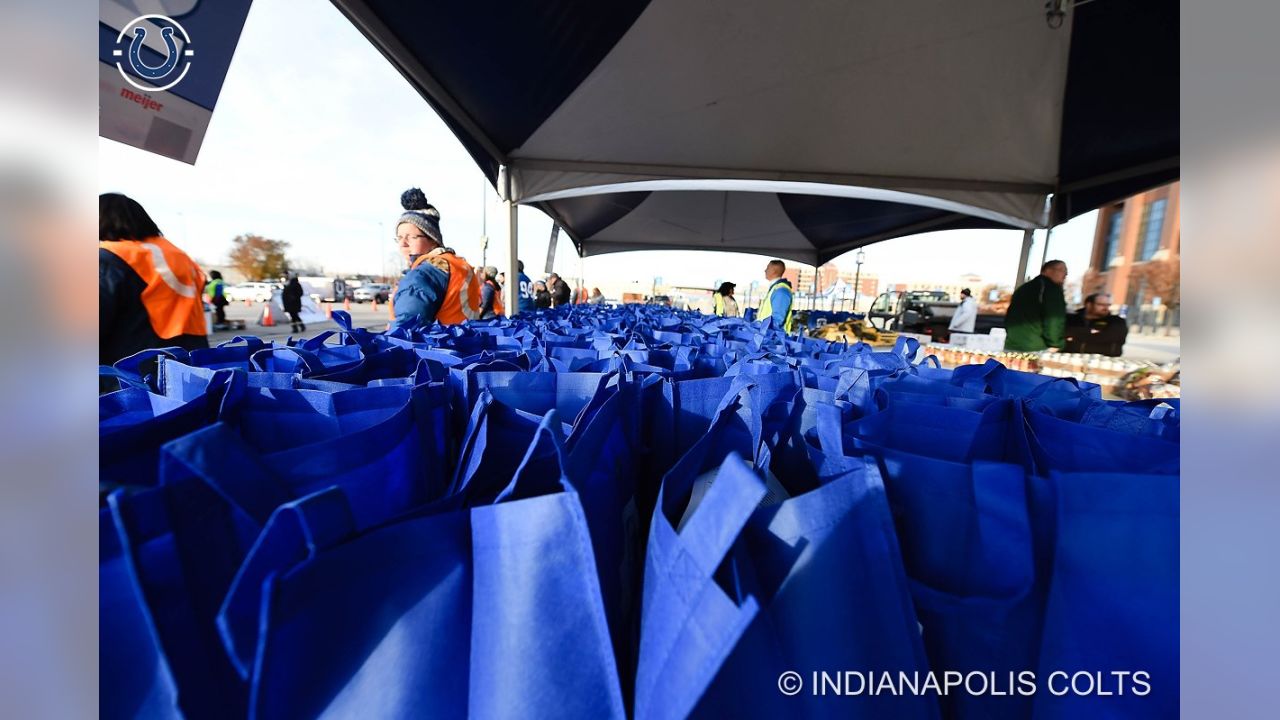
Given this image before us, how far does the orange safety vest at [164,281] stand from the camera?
1489 mm

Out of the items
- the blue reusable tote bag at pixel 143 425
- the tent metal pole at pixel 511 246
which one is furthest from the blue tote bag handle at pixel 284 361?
the tent metal pole at pixel 511 246

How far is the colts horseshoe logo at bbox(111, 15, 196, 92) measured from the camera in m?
1.16

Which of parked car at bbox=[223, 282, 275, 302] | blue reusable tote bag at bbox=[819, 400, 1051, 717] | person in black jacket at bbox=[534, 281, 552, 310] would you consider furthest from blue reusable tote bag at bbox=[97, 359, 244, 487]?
parked car at bbox=[223, 282, 275, 302]

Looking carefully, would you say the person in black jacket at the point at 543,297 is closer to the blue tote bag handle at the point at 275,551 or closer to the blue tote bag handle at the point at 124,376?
the blue tote bag handle at the point at 124,376

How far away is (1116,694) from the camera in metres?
0.41

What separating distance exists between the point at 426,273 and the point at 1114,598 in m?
2.16

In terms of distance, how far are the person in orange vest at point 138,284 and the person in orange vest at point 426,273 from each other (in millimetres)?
687

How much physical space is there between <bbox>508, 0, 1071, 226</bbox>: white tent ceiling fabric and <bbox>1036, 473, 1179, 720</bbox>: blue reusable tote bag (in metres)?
3.51

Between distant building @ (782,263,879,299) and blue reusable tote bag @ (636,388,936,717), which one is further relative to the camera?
distant building @ (782,263,879,299)

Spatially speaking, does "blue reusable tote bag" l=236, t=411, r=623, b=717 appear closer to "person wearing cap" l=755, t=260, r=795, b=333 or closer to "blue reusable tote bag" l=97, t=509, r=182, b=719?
"blue reusable tote bag" l=97, t=509, r=182, b=719

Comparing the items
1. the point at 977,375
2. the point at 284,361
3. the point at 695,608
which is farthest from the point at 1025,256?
the point at 284,361

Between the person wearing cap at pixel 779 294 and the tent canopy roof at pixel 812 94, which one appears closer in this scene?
the tent canopy roof at pixel 812 94

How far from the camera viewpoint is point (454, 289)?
7.25 feet
